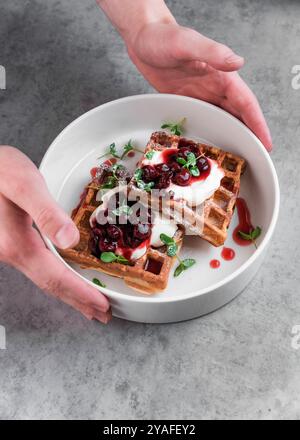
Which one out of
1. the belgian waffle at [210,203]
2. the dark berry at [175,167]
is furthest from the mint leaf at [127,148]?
the dark berry at [175,167]

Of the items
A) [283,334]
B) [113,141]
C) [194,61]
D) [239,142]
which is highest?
[194,61]

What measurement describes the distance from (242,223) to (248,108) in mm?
445

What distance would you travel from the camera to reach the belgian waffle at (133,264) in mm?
2369

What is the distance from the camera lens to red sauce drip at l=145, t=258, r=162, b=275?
245cm

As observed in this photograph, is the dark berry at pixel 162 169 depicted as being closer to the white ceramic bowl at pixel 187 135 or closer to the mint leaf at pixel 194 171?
the mint leaf at pixel 194 171

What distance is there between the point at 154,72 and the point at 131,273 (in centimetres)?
94

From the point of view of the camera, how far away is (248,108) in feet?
8.41

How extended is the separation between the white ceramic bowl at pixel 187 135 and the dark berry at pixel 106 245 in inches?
5.7

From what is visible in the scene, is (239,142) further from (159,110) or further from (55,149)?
(55,149)

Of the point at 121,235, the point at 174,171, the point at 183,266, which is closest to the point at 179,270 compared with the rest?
the point at 183,266

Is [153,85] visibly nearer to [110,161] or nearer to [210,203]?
[110,161]
